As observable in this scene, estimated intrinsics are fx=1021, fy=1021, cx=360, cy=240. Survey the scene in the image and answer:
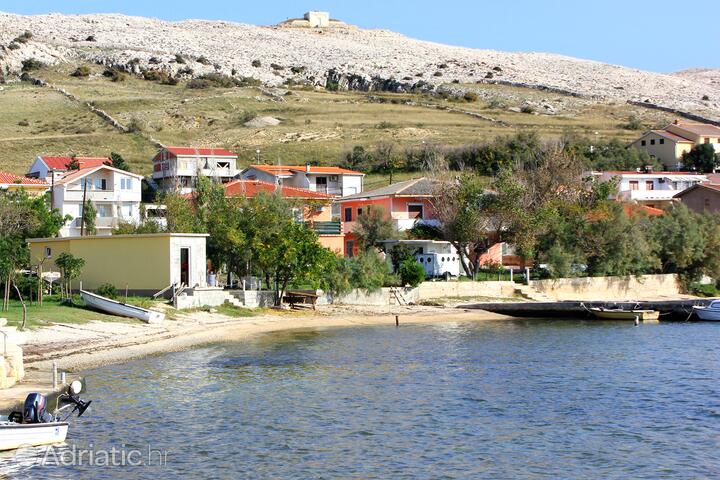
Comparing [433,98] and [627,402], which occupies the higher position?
[433,98]

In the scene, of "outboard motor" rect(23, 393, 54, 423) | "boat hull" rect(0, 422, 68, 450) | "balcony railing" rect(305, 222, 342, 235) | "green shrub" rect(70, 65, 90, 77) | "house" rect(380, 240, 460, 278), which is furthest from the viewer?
"green shrub" rect(70, 65, 90, 77)

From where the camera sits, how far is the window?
2921 inches

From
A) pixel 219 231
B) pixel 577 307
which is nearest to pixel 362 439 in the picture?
pixel 219 231

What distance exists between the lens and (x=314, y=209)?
71000 mm

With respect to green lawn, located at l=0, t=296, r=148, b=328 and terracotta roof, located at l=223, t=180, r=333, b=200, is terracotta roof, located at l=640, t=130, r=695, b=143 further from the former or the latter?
green lawn, located at l=0, t=296, r=148, b=328

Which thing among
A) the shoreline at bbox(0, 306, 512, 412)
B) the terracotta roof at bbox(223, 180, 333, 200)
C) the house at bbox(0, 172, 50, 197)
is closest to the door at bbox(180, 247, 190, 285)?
the shoreline at bbox(0, 306, 512, 412)

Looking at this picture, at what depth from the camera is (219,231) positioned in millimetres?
53938

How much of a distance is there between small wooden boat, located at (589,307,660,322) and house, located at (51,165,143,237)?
3531 centimetres

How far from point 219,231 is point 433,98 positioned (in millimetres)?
110787

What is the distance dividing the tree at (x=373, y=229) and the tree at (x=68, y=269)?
23.9 m

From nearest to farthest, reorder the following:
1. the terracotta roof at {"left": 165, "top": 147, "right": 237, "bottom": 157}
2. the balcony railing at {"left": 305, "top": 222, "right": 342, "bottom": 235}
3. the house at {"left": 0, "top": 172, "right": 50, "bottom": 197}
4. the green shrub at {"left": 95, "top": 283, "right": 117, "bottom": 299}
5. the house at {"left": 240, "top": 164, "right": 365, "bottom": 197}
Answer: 1. the green shrub at {"left": 95, "top": 283, "right": 117, "bottom": 299}
2. the balcony railing at {"left": 305, "top": 222, "right": 342, "bottom": 235}
3. the house at {"left": 0, "top": 172, "right": 50, "bottom": 197}
4. the house at {"left": 240, "top": 164, "right": 365, "bottom": 197}
5. the terracotta roof at {"left": 165, "top": 147, "right": 237, "bottom": 157}

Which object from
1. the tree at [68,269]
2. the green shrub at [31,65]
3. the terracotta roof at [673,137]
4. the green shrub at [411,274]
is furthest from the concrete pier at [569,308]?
the green shrub at [31,65]

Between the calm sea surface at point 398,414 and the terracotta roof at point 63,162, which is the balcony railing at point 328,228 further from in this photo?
the terracotta roof at point 63,162

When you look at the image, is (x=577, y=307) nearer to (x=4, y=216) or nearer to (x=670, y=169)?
(x=4, y=216)
